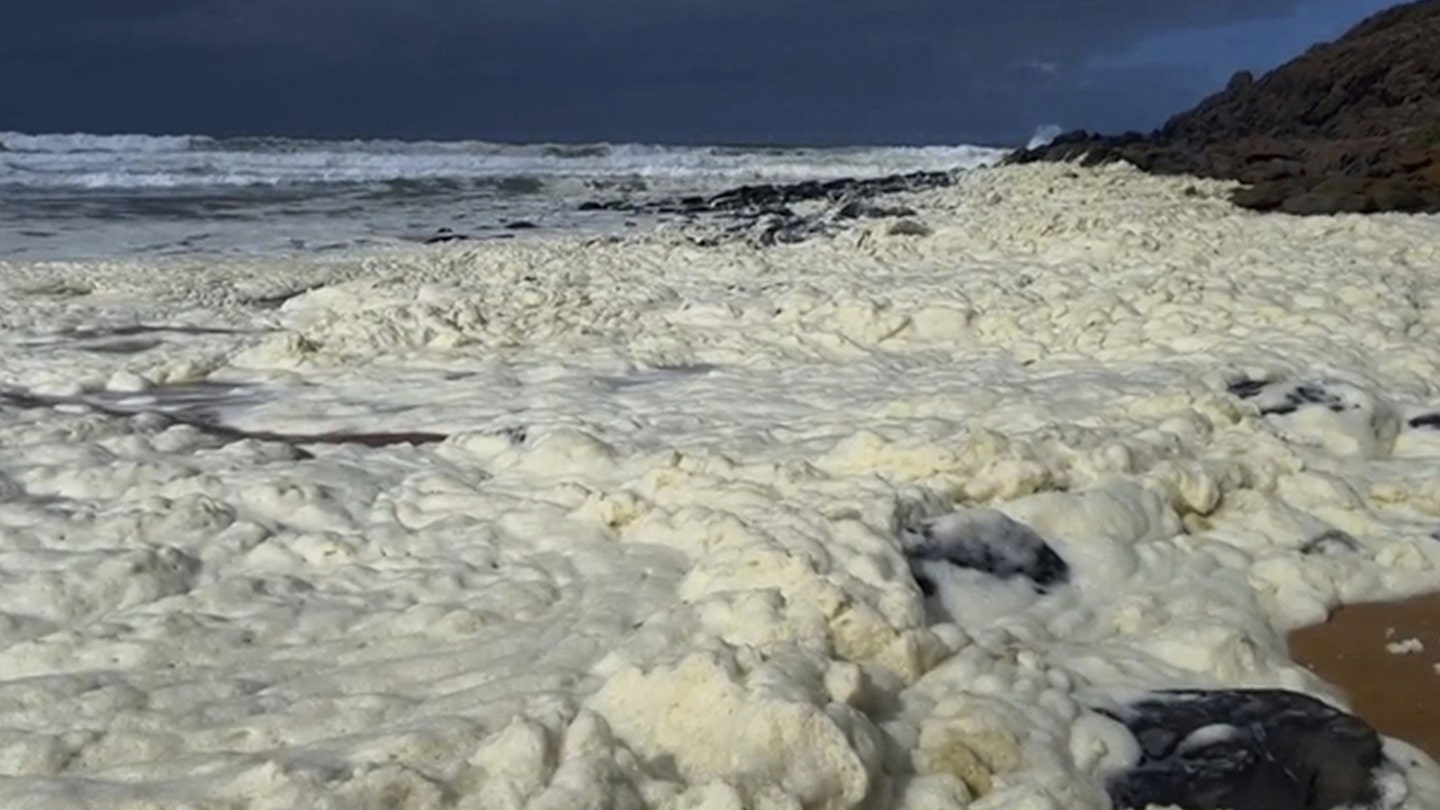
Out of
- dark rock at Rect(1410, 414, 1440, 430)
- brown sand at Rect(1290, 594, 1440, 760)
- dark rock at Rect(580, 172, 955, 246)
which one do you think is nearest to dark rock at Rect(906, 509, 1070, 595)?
brown sand at Rect(1290, 594, 1440, 760)

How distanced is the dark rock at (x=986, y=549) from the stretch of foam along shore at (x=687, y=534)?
0.24 feet

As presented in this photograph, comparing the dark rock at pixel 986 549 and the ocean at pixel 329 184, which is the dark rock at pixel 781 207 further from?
the dark rock at pixel 986 549

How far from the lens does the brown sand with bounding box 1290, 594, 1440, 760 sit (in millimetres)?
3072

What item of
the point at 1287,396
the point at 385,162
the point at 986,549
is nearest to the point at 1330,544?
the point at 986,549

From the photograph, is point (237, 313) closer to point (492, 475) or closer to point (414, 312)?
point (414, 312)

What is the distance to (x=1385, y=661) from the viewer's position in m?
3.35

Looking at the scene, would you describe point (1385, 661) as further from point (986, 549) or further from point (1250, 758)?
point (986, 549)

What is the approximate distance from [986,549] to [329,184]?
26203mm

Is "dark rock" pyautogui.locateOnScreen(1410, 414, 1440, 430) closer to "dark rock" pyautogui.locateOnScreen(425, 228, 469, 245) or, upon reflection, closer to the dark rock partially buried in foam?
the dark rock partially buried in foam

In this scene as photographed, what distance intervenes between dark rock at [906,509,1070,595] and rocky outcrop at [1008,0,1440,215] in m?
8.63

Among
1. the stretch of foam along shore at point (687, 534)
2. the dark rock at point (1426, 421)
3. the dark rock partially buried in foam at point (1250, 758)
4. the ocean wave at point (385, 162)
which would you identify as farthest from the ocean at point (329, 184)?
the dark rock partially buried in foam at point (1250, 758)

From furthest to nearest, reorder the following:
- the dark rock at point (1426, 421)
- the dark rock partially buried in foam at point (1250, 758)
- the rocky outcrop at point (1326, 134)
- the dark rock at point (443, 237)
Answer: the dark rock at point (443, 237) < the rocky outcrop at point (1326, 134) < the dark rock at point (1426, 421) < the dark rock partially buried in foam at point (1250, 758)

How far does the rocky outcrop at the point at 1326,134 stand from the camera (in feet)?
40.7

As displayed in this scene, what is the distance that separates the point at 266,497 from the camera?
13.4ft
